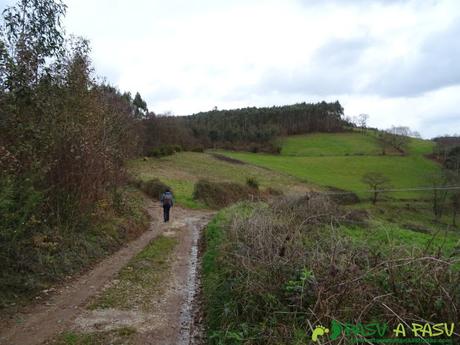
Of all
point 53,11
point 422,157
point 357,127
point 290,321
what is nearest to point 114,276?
point 290,321

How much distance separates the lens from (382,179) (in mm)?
49438

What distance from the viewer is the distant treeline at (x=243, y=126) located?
55591 mm

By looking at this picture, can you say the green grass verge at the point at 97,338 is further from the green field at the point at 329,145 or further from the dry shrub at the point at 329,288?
the green field at the point at 329,145

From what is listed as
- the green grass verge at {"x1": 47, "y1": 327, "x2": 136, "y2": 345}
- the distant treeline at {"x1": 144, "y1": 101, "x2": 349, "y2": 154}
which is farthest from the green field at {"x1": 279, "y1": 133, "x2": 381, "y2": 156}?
the green grass verge at {"x1": 47, "y1": 327, "x2": 136, "y2": 345}

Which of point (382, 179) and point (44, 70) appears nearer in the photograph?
point (44, 70)

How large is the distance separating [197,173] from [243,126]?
4057cm

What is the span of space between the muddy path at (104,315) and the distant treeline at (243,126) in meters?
41.3

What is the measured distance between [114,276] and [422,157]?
235 feet

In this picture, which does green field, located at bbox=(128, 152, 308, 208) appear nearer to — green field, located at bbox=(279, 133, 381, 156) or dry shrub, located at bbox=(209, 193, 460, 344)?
dry shrub, located at bbox=(209, 193, 460, 344)

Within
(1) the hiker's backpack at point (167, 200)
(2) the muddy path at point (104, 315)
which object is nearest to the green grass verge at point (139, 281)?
(2) the muddy path at point (104, 315)

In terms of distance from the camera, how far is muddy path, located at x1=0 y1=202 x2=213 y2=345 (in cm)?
591

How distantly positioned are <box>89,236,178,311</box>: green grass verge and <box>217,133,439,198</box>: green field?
122 feet

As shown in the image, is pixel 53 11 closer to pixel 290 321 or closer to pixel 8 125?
pixel 8 125

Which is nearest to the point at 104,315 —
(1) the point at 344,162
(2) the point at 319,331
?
(2) the point at 319,331
